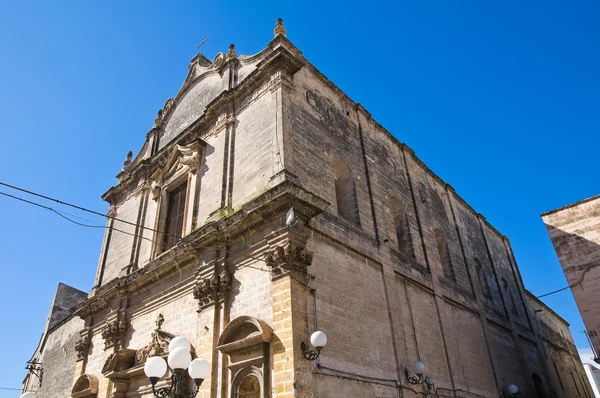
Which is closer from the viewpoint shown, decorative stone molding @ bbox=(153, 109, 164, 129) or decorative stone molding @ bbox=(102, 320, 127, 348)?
decorative stone molding @ bbox=(102, 320, 127, 348)

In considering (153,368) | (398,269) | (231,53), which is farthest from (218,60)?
(153,368)

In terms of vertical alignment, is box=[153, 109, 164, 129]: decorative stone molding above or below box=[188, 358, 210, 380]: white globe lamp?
above

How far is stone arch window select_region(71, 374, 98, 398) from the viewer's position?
11.9 m

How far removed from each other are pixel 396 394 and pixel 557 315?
74.2 feet

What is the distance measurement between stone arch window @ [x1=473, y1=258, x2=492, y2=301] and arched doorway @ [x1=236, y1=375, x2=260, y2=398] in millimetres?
11753

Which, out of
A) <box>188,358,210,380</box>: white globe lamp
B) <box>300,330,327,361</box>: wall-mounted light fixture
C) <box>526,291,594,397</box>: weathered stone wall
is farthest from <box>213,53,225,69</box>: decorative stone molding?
<box>526,291,594,397</box>: weathered stone wall

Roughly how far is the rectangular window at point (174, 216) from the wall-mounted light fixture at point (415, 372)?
700 cm

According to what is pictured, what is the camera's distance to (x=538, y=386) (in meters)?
17.1

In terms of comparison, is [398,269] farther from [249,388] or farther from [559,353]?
[559,353]

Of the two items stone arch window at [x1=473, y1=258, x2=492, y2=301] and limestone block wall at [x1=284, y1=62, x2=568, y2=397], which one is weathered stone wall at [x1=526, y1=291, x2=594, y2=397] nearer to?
limestone block wall at [x1=284, y1=62, x2=568, y2=397]

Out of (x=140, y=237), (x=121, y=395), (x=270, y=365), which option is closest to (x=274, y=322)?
(x=270, y=365)

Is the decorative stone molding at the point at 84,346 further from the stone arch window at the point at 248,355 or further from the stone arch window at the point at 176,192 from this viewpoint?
the stone arch window at the point at 248,355

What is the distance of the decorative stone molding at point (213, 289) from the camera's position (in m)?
9.25

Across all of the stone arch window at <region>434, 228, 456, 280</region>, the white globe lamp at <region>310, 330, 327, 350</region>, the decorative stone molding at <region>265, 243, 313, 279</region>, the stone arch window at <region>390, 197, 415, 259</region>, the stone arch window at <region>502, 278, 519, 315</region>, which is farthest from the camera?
the stone arch window at <region>502, 278, 519, 315</region>
